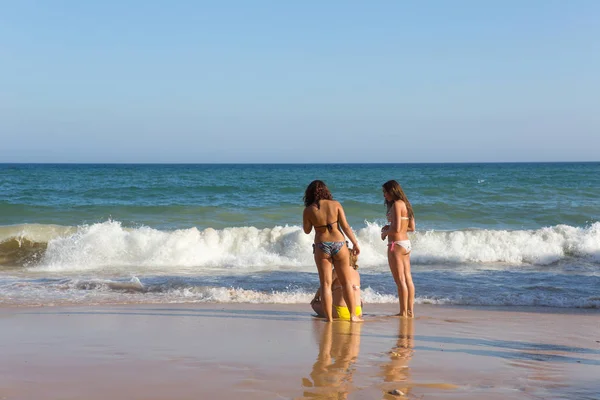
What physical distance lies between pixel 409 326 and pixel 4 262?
1027cm

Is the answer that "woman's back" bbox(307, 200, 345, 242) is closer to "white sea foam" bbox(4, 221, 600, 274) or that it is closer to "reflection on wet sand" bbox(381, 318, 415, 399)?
"reflection on wet sand" bbox(381, 318, 415, 399)

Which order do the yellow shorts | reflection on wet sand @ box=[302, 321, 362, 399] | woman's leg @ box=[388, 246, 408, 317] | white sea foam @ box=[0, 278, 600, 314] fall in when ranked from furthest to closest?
1. white sea foam @ box=[0, 278, 600, 314]
2. woman's leg @ box=[388, 246, 408, 317]
3. the yellow shorts
4. reflection on wet sand @ box=[302, 321, 362, 399]

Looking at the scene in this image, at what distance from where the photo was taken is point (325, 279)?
22.2 ft

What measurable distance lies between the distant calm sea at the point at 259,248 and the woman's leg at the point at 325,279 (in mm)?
2178

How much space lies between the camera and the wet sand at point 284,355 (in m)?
4.21

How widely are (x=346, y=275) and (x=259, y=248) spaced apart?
861cm

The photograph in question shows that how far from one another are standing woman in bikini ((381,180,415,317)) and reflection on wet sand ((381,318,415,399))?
855 millimetres

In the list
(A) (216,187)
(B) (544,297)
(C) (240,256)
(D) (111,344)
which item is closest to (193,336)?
(D) (111,344)

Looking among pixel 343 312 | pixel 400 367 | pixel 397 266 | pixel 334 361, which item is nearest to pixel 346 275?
pixel 343 312

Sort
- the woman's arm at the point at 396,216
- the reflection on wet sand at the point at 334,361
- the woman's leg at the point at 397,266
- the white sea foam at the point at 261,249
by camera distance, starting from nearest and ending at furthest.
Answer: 1. the reflection on wet sand at the point at 334,361
2. the woman's arm at the point at 396,216
3. the woman's leg at the point at 397,266
4. the white sea foam at the point at 261,249

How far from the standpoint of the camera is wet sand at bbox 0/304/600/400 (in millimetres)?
4215

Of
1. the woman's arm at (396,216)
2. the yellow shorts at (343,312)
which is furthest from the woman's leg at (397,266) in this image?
the yellow shorts at (343,312)

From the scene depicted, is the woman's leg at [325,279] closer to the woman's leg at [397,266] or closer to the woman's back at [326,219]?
the woman's back at [326,219]

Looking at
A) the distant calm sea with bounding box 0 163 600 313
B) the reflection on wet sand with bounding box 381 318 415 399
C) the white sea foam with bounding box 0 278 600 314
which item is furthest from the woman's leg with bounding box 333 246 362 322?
the distant calm sea with bounding box 0 163 600 313
